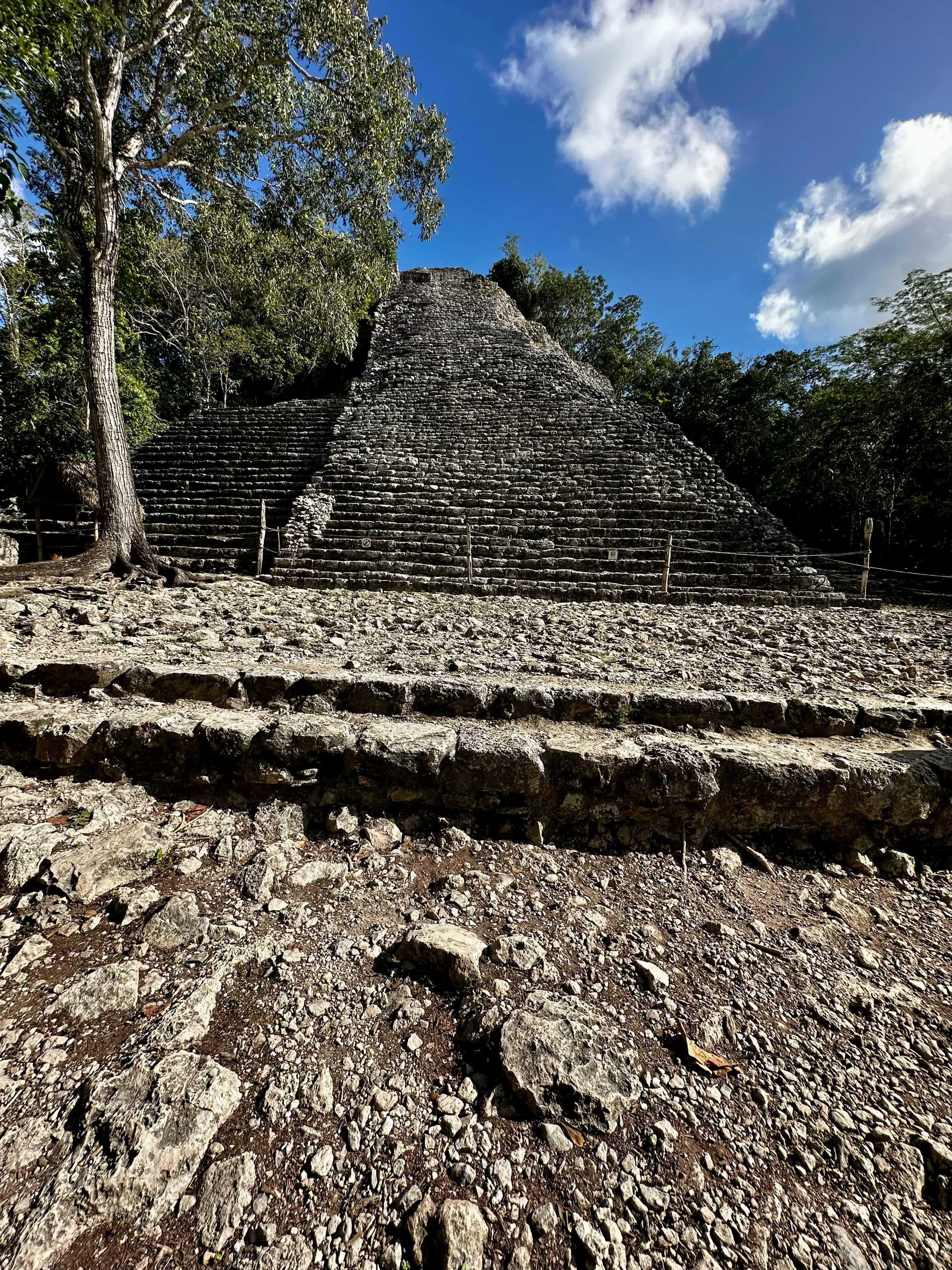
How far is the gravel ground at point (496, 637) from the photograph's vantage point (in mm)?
3580

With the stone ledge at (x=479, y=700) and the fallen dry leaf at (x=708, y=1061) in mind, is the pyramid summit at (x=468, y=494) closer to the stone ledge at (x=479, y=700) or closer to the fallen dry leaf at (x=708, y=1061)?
the stone ledge at (x=479, y=700)

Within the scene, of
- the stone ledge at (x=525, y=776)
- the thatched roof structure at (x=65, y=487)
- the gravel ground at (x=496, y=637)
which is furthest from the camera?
the thatched roof structure at (x=65, y=487)

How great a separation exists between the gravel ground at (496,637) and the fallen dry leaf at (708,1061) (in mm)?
2116

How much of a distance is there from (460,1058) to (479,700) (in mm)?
1642

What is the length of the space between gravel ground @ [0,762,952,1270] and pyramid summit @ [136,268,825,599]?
5922mm

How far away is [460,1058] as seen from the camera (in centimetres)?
135

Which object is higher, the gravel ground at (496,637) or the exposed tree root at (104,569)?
the exposed tree root at (104,569)

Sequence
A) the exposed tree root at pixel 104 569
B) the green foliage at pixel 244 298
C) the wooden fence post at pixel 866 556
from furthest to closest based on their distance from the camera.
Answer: the green foliage at pixel 244 298
the wooden fence post at pixel 866 556
the exposed tree root at pixel 104 569

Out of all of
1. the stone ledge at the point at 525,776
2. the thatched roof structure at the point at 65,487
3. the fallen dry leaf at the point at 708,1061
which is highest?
the thatched roof structure at the point at 65,487

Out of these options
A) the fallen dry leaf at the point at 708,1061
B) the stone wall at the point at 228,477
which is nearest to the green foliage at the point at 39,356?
the stone wall at the point at 228,477

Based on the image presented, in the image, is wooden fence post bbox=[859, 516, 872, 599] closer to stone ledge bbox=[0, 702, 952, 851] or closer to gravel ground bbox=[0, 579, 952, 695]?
gravel ground bbox=[0, 579, 952, 695]

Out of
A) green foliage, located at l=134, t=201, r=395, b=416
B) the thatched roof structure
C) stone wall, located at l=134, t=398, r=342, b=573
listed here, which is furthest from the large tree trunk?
the thatched roof structure

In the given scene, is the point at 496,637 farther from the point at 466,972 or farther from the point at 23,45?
the point at 23,45

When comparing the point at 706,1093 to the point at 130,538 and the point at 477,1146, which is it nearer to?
the point at 477,1146
